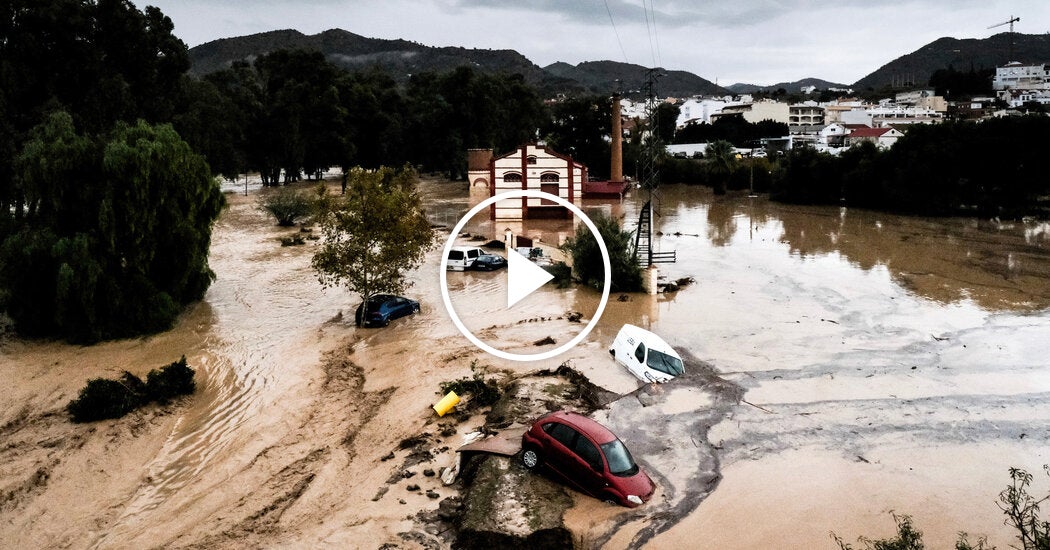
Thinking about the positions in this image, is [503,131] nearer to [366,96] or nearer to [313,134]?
[366,96]

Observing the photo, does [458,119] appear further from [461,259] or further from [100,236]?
[100,236]

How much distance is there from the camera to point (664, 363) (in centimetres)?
1830

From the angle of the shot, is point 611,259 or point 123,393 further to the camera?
point 611,259

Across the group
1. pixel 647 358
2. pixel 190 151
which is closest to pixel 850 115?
pixel 190 151

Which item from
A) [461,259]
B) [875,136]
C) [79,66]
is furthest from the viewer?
[875,136]

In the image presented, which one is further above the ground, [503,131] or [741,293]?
[503,131]

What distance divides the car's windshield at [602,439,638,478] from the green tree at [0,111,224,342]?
18879mm

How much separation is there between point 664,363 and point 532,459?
7.11 meters

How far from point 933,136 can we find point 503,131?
179 ft

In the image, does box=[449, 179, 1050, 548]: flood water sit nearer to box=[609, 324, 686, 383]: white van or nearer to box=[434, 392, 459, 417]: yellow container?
box=[609, 324, 686, 383]: white van

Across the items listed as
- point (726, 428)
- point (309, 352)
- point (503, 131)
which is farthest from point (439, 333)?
point (503, 131)

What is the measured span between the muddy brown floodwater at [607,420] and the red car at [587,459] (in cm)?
30

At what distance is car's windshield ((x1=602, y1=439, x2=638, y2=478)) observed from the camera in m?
11.5

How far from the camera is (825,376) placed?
18734 millimetres
